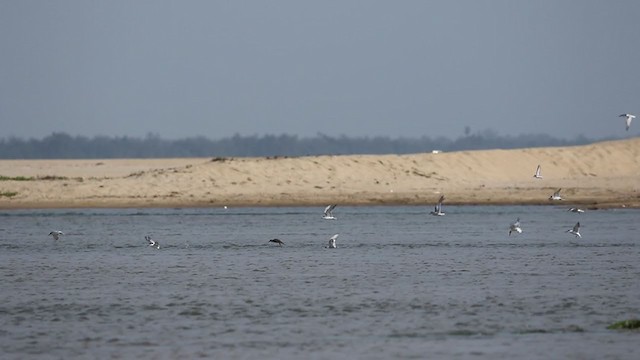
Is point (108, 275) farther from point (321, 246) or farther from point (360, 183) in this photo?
point (360, 183)

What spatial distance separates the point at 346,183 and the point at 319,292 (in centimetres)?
4244

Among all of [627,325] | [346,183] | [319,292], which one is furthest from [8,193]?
[627,325]

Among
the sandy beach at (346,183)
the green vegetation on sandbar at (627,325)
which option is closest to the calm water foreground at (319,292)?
the green vegetation on sandbar at (627,325)

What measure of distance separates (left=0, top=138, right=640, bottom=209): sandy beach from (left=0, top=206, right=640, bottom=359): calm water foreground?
14.8 m

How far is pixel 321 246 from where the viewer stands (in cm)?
4194

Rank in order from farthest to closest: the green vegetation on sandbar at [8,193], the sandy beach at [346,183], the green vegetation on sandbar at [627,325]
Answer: the green vegetation on sandbar at [8,193], the sandy beach at [346,183], the green vegetation on sandbar at [627,325]

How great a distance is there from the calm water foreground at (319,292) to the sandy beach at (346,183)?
48.6 ft

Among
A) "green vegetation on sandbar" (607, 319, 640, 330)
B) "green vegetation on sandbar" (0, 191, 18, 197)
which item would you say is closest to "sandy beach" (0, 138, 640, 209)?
"green vegetation on sandbar" (0, 191, 18, 197)

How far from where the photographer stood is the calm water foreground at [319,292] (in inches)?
830

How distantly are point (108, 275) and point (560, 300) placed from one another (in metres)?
11.5

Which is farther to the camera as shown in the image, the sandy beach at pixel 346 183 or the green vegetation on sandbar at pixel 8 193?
the green vegetation on sandbar at pixel 8 193

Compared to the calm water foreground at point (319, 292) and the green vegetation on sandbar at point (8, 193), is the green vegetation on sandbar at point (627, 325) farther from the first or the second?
the green vegetation on sandbar at point (8, 193)

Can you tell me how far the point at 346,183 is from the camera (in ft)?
232

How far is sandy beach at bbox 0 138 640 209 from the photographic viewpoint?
2633 inches
